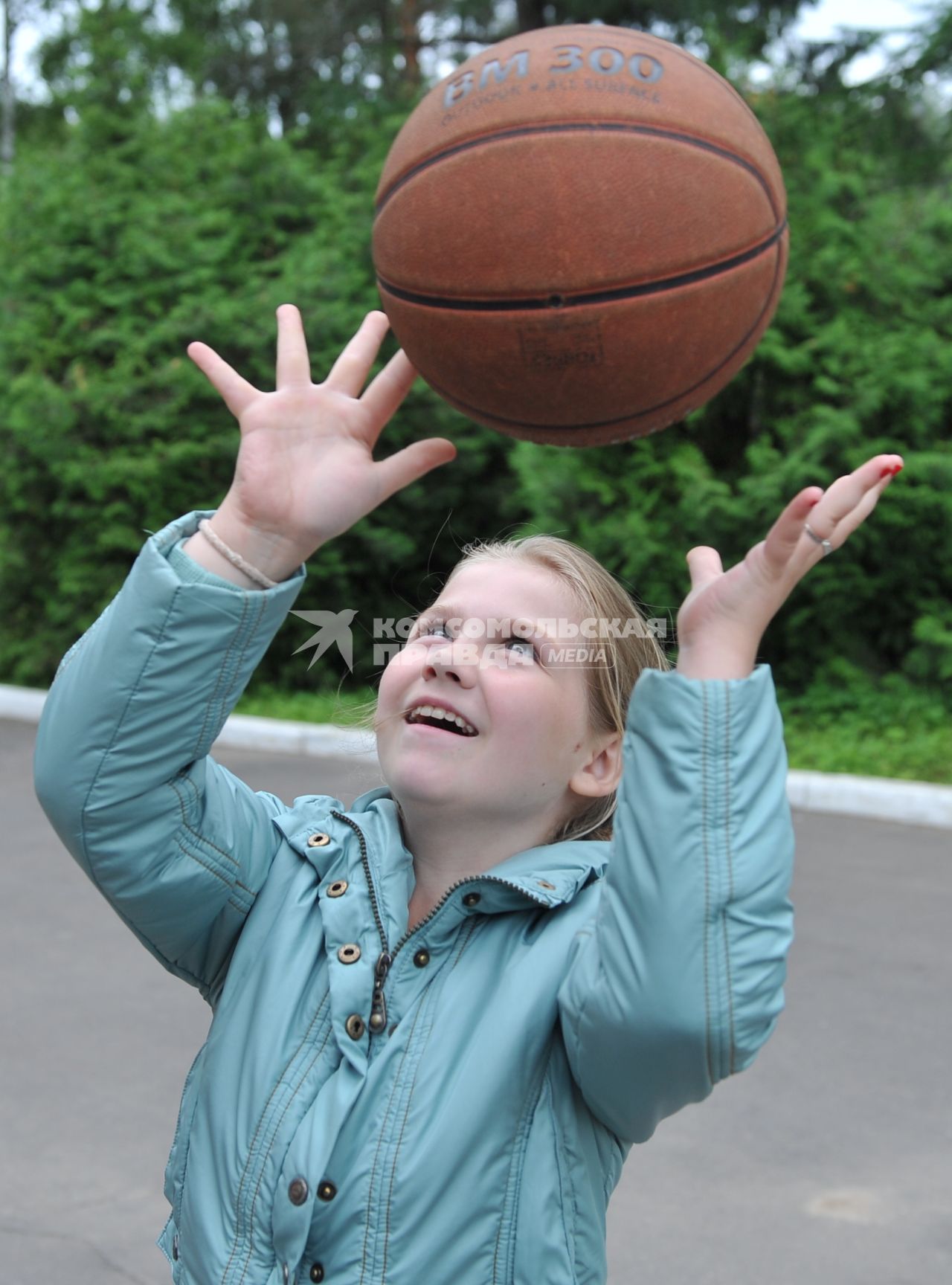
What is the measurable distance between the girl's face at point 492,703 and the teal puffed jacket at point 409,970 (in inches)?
4.1

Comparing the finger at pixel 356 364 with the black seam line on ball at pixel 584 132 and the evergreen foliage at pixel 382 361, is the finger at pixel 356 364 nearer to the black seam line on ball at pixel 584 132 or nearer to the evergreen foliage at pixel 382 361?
the black seam line on ball at pixel 584 132

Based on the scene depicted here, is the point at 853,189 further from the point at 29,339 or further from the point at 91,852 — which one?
the point at 91,852

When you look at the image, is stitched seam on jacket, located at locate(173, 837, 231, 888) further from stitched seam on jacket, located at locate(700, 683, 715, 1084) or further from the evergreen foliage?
the evergreen foliage

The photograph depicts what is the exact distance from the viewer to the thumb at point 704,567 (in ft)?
5.36

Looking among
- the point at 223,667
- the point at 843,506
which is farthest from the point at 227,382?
the point at 843,506

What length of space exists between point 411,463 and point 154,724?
1.68 feet

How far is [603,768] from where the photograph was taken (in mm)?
2039

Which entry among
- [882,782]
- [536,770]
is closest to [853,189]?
[882,782]

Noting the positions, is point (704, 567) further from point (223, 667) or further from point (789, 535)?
point (223, 667)

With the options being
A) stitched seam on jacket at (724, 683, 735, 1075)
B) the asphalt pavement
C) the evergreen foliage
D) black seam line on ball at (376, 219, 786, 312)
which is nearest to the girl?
stitched seam on jacket at (724, 683, 735, 1075)

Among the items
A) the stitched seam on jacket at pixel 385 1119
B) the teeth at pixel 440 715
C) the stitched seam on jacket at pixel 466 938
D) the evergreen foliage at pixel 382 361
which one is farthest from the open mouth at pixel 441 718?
the evergreen foliage at pixel 382 361

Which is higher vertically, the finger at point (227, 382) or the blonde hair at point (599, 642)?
the finger at point (227, 382)

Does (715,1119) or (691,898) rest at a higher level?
(691,898)

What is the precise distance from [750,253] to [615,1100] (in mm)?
1600
